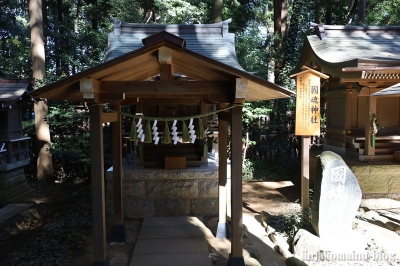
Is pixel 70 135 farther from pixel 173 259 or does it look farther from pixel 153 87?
pixel 153 87

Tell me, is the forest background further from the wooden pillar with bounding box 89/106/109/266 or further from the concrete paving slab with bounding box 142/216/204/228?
the wooden pillar with bounding box 89/106/109/266

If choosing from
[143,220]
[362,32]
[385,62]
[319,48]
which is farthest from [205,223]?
[362,32]

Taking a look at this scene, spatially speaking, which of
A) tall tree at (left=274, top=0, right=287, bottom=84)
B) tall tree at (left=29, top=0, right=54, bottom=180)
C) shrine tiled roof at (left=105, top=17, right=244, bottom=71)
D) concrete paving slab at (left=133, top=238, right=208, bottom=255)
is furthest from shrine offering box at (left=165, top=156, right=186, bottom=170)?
tall tree at (left=274, top=0, right=287, bottom=84)

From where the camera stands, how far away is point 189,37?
8.55 meters

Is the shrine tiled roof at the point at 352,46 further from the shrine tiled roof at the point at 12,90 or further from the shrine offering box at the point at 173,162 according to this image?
the shrine tiled roof at the point at 12,90

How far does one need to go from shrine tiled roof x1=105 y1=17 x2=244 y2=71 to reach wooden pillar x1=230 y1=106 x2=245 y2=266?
3.36 meters

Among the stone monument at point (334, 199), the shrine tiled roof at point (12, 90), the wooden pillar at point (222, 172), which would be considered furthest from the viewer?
the shrine tiled roof at point (12, 90)

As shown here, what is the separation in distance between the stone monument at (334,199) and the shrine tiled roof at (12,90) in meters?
9.32

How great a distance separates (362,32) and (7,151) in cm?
1294

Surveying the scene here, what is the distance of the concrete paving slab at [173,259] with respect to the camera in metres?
4.82

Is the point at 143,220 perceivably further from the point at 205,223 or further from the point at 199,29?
the point at 199,29

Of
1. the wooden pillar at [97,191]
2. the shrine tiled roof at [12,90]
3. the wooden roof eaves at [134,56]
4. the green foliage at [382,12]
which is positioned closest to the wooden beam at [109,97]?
the wooden pillar at [97,191]

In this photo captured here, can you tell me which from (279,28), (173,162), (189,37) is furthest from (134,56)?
(279,28)

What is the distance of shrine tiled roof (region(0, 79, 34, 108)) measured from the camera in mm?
9570
